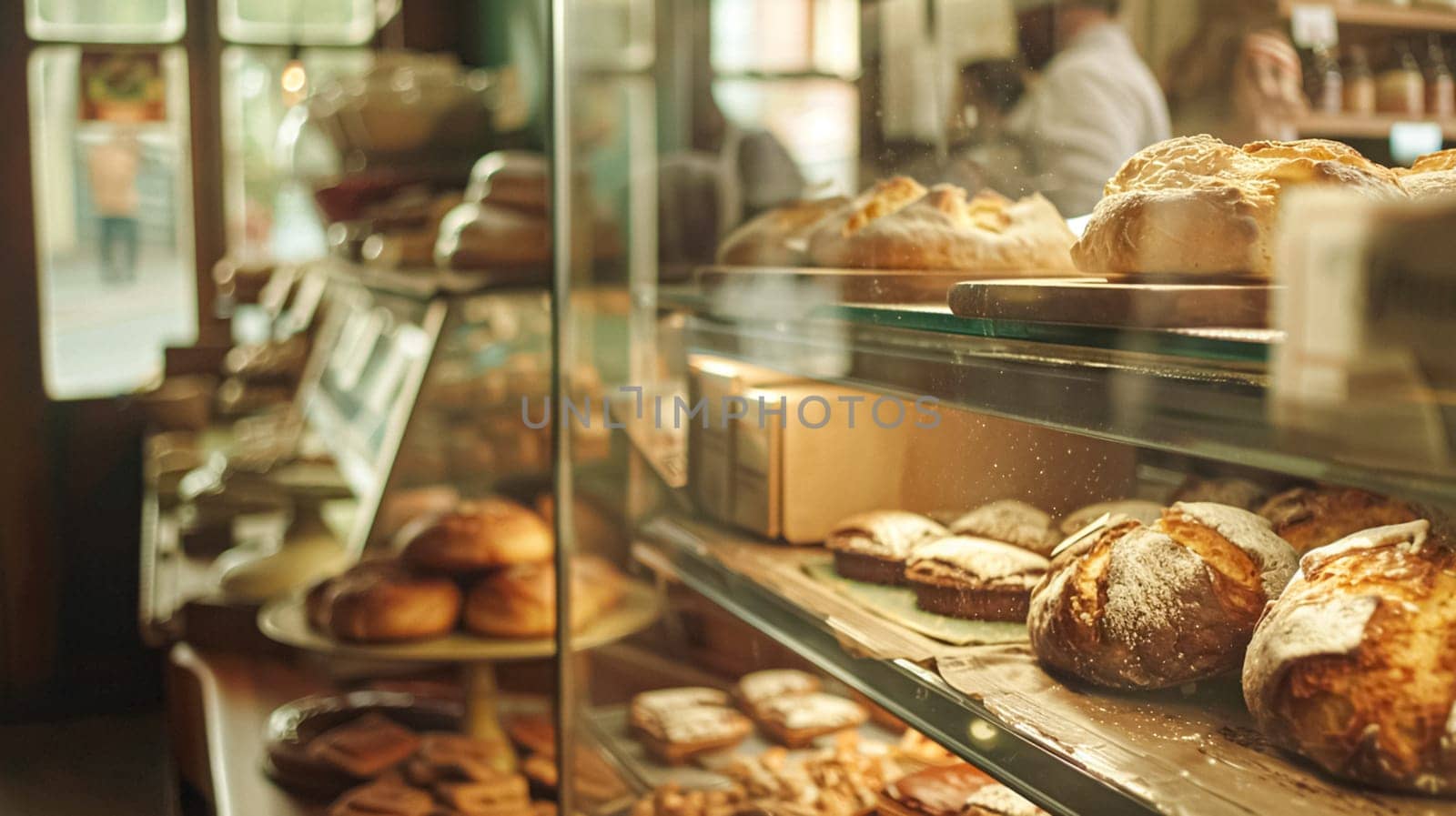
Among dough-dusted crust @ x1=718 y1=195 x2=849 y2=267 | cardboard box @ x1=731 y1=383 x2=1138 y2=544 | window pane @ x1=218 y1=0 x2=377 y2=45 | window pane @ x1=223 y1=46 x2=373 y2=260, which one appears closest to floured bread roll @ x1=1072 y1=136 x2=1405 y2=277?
cardboard box @ x1=731 y1=383 x2=1138 y2=544

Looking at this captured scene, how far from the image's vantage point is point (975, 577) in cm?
83

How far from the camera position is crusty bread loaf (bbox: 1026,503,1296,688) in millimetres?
689

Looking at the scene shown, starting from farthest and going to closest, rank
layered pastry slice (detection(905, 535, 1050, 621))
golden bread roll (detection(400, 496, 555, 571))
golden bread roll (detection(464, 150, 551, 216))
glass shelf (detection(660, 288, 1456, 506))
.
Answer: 1. golden bread roll (detection(464, 150, 551, 216))
2. golden bread roll (detection(400, 496, 555, 571))
3. layered pastry slice (detection(905, 535, 1050, 621))
4. glass shelf (detection(660, 288, 1456, 506))

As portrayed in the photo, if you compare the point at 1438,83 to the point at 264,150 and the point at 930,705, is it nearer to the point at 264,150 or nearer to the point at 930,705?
the point at 930,705

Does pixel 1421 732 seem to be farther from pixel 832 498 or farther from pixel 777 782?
pixel 777 782

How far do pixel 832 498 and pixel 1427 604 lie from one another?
1.72ft

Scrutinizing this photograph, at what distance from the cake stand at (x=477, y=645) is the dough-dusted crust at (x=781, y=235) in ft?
1.44

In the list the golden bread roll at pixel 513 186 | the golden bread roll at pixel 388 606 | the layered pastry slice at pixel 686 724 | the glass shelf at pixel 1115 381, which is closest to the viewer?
the glass shelf at pixel 1115 381

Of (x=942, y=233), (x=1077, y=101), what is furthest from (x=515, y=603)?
(x=1077, y=101)

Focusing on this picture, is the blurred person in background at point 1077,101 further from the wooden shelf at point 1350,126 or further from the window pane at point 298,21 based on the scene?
the window pane at point 298,21

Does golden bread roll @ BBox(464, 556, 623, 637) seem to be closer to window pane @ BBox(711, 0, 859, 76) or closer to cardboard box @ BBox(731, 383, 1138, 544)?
cardboard box @ BBox(731, 383, 1138, 544)

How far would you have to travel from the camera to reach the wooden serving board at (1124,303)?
0.56 metres

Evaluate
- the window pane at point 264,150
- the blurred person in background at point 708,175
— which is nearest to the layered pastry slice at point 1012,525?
the blurred person in background at point 708,175

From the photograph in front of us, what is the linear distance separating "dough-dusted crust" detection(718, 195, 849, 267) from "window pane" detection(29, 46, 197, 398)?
359 cm
